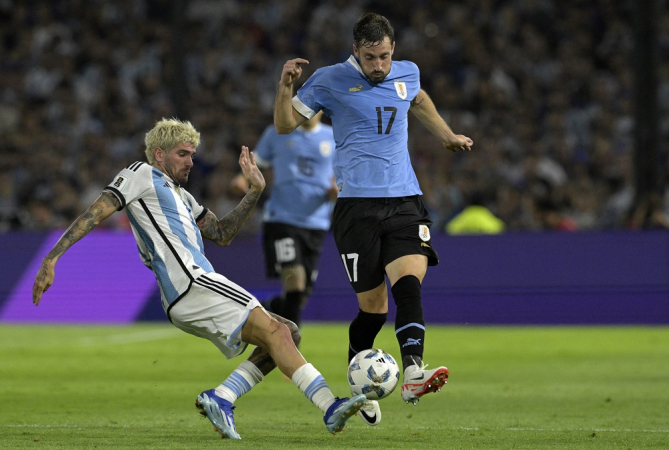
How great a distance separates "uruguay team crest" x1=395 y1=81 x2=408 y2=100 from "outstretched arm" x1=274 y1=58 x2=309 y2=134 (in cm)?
63

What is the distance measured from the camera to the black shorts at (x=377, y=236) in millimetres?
6770

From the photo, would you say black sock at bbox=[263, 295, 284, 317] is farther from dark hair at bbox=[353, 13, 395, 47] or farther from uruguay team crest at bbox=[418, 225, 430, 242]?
dark hair at bbox=[353, 13, 395, 47]

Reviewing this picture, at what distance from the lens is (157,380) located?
9.94 metres

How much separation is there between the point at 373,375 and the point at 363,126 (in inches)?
62.6

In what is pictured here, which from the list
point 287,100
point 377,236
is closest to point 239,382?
point 377,236

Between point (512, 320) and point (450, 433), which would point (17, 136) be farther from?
point (450, 433)

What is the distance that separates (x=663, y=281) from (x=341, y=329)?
4.50 metres

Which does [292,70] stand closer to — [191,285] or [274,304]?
[191,285]

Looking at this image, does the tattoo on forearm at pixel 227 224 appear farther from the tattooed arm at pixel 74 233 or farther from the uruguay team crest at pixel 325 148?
the uruguay team crest at pixel 325 148

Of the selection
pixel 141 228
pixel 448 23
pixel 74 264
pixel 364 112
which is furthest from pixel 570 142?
pixel 141 228

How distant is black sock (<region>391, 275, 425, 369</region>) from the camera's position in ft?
20.9

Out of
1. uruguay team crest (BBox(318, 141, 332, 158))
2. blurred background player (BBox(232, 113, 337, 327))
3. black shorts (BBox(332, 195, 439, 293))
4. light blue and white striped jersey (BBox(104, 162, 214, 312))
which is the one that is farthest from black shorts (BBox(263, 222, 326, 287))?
light blue and white striped jersey (BBox(104, 162, 214, 312))

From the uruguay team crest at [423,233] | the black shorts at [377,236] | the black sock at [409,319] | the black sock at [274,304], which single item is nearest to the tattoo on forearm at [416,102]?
the black shorts at [377,236]

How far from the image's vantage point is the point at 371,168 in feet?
22.5
